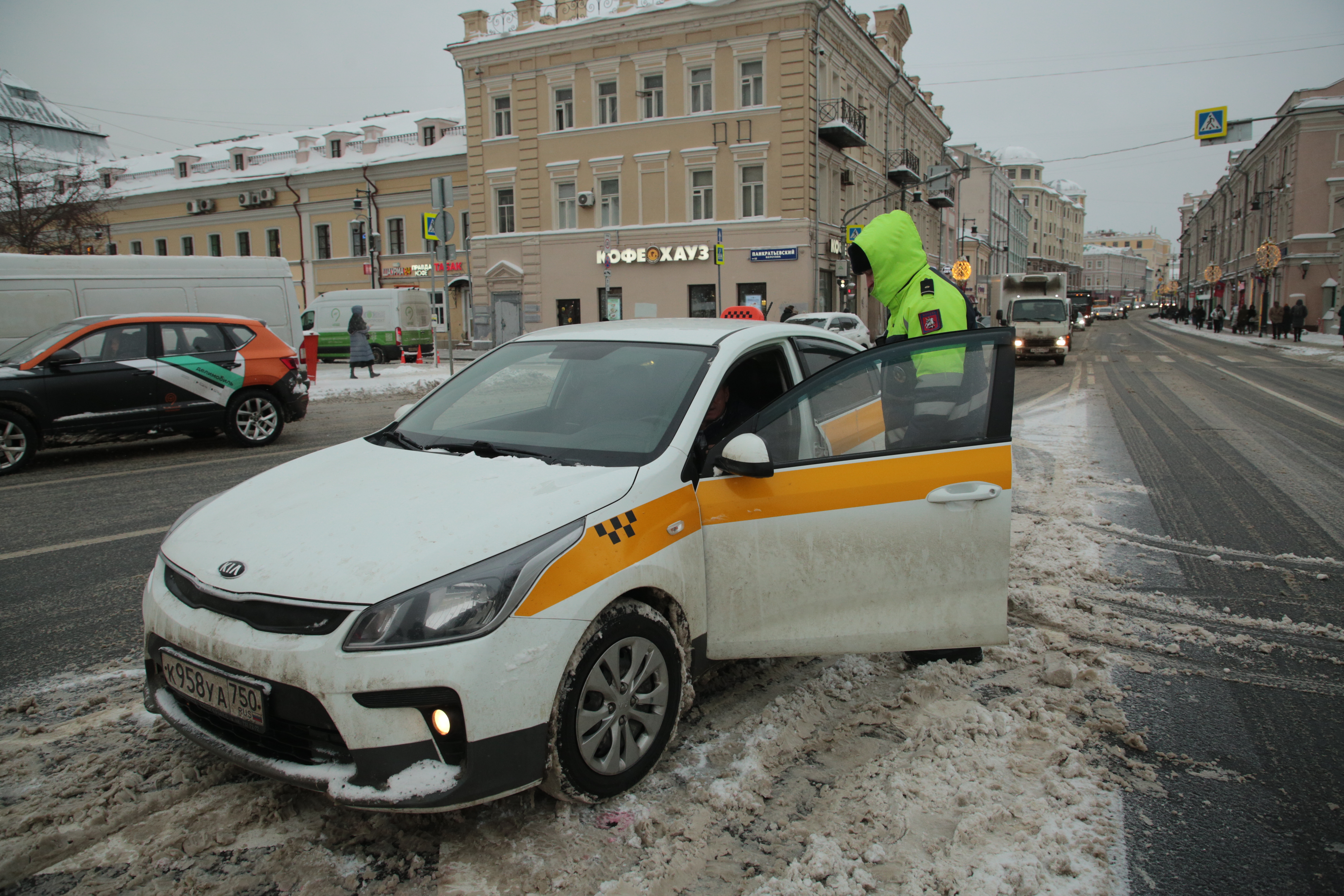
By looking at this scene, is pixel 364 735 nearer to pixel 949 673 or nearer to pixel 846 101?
pixel 949 673

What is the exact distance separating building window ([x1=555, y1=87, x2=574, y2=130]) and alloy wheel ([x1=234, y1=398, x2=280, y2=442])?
26139 mm

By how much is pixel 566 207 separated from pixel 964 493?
3259 centimetres

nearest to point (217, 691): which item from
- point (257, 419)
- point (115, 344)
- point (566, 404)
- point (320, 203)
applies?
point (566, 404)

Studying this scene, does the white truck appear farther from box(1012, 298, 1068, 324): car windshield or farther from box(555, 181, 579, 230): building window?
box(555, 181, 579, 230): building window

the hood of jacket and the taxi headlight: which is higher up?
the hood of jacket

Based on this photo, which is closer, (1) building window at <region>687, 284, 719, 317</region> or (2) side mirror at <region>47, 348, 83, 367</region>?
(2) side mirror at <region>47, 348, 83, 367</region>

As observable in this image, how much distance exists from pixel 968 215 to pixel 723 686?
78.3 m

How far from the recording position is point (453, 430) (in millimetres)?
3449

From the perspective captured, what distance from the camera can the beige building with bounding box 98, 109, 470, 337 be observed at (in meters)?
41.7

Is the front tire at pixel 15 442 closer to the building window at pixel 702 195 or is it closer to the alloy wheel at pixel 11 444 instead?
the alloy wheel at pixel 11 444

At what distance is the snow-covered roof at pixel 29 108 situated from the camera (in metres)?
46.0

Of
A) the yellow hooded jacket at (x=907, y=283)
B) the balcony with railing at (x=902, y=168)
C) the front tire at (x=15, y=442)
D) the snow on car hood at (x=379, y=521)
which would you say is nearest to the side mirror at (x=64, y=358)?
the front tire at (x=15, y=442)

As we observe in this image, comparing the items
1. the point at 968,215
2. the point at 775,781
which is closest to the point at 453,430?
the point at 775,781

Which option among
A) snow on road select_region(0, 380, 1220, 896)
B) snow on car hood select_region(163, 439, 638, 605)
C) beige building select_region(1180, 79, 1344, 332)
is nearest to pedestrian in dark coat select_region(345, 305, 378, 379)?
snow on road select_region(0, 380, 1220, 896)
